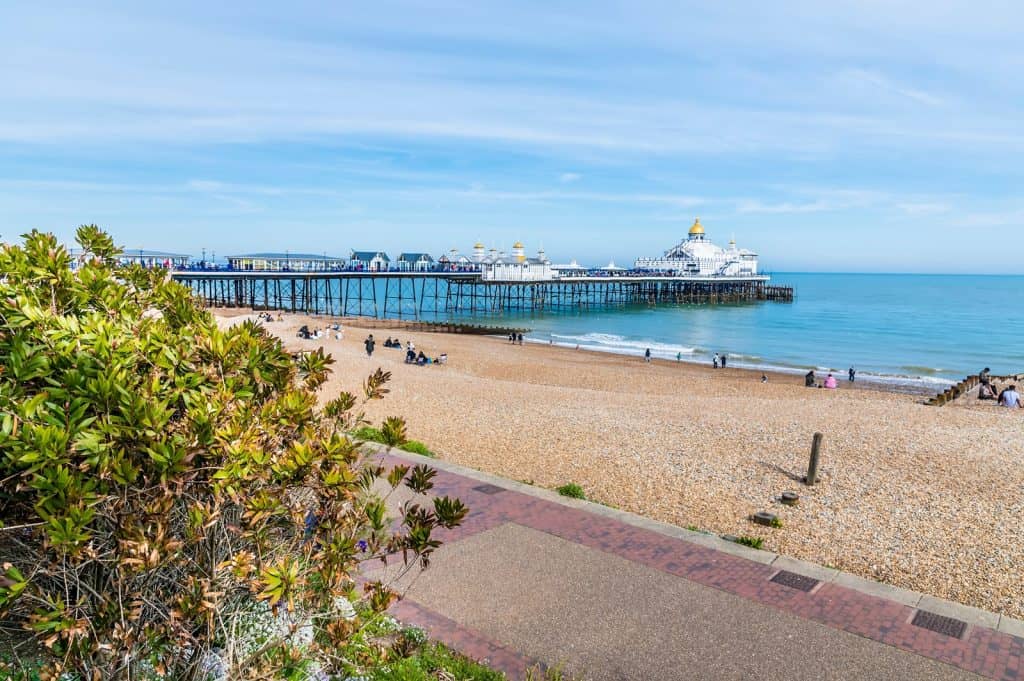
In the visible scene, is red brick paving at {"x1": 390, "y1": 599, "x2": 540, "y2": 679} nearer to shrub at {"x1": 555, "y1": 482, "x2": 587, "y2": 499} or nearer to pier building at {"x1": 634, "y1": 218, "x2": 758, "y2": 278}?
shrub at {"x1": 555, "y1": 482, "x2": 587, "y2": 499}

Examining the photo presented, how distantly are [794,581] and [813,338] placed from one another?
5232 cm

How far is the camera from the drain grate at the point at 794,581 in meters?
6.73

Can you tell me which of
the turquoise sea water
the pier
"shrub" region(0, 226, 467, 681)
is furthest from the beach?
the pier

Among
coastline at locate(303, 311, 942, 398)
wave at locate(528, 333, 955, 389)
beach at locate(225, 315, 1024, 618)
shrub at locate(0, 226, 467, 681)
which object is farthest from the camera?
wave at locate(528, 333, 955, 389)

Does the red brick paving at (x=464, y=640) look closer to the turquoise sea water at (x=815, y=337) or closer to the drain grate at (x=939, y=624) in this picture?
the drain grate at (x=939, y=624)

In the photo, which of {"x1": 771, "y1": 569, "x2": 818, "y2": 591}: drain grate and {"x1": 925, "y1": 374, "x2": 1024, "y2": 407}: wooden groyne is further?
{"x1": 925, "y1": 374, "x2": 1024, "y2": 407}: wooden groyne

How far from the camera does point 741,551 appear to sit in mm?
7625

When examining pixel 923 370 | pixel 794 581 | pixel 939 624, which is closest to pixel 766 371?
pixel 923 370

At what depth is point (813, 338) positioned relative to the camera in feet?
179

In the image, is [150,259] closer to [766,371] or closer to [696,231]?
[766,371]

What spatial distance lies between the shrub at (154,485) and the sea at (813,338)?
34.7 metres

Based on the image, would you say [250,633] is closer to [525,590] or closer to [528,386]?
[525,590]

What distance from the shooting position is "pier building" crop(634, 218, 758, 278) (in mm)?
105688

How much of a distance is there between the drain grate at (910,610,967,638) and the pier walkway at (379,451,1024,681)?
0.02 metres
